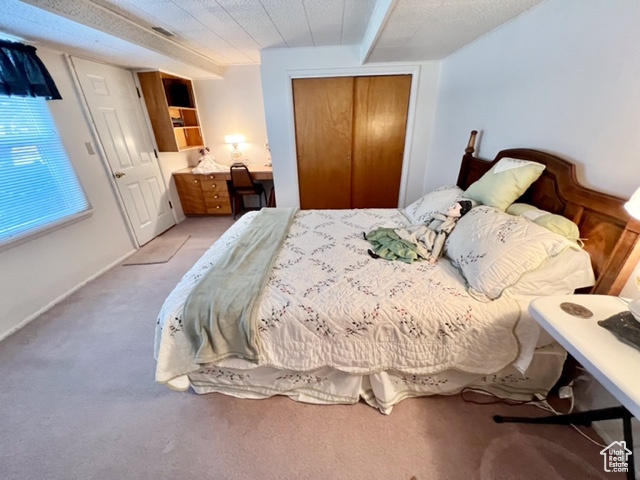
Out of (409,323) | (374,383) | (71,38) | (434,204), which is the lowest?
(374,383)

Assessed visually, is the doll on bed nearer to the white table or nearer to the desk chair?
the white table

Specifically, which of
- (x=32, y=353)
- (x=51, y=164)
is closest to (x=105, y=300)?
(x=32, y=353)

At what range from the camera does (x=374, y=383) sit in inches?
50.9

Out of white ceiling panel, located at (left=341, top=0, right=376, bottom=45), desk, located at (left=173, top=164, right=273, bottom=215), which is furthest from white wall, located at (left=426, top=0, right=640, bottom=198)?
desk, located at (left=173, top=164, right=273, bottom=215)

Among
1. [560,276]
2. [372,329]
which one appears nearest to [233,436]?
[372,329]

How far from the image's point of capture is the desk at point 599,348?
27.7 inches

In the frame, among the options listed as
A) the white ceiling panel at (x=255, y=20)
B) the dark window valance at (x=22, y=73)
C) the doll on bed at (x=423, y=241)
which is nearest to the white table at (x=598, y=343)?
the doll on bed at (x=423, y=241)

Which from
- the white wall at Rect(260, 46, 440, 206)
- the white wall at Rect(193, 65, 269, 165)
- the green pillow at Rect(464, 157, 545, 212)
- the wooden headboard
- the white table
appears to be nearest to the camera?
the white table

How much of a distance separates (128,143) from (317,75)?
2.37 metres

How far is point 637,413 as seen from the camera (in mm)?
648

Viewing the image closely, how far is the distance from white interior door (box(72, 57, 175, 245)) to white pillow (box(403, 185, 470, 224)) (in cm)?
319

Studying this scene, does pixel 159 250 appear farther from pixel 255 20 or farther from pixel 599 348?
pixel 599 348

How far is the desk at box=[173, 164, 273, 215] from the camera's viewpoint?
3744 mm

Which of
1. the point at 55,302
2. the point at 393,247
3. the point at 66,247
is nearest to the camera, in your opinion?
the point at 393,247
